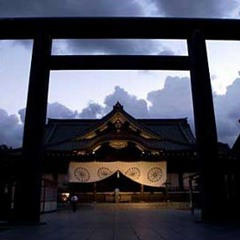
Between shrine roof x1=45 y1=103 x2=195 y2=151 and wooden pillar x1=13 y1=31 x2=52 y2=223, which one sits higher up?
shrine roof x1=45 y1=103 x2=195 y2=151

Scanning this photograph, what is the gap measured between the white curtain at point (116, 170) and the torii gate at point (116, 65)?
1534 centimetres

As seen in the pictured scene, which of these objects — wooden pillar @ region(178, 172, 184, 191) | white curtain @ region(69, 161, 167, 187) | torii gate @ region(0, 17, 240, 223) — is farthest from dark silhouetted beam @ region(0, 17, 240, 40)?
wooden pillar @ region(178, 172, 184, 191)

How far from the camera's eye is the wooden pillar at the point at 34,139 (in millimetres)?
8625

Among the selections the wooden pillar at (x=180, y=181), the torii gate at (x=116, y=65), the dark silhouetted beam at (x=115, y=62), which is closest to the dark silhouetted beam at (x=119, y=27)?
the torii gate at (x=116, y=65)

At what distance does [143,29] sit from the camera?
9383 millimetres

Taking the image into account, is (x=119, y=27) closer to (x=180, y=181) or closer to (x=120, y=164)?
(x=120, y=164)

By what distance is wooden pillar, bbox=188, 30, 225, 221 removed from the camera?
339 inches

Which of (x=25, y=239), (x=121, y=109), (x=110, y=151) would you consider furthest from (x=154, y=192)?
(x=25, y=239)

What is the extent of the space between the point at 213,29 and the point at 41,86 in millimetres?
5258

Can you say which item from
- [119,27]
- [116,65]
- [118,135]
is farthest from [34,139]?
[118,135]

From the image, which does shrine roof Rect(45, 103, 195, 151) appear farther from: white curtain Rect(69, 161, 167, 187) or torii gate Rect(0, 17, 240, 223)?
torii gate Rect(0, 17, 240, 223)

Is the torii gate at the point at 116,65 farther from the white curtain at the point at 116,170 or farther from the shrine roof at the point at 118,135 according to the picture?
the white curtain at the point at 116,170

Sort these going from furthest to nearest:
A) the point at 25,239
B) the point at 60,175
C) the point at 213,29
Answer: the point at 60,175 < the point at 213,29 < the point at 25,239

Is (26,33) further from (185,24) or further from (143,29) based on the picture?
(185,24)
